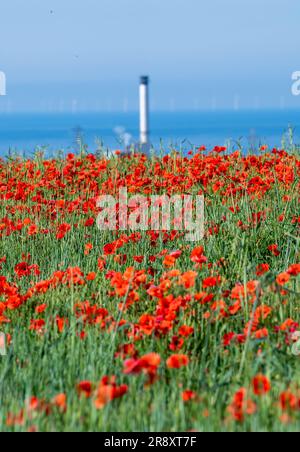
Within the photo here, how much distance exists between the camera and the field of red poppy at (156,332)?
2609mm

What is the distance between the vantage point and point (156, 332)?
3.38 m

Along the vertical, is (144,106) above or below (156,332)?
above

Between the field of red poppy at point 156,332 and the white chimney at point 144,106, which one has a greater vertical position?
the white chimney at point 144,106

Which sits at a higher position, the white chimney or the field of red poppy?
the white chimney

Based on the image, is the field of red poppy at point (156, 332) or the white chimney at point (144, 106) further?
the white chimney at point (144, 106)

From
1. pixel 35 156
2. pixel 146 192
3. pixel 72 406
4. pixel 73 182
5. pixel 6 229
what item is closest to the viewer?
pixel 72 406

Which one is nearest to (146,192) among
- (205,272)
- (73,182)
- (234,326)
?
(73,182)

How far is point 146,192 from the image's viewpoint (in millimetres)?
6871

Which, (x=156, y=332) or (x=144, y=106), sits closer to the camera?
(x=156, y=332)

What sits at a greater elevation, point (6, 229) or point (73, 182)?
point (73, 182)

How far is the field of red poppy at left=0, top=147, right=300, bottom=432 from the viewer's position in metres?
2.61

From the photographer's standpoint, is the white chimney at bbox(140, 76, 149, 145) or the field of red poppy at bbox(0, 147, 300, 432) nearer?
the field of red poppy at bbox(0, 147, 300, 432)
